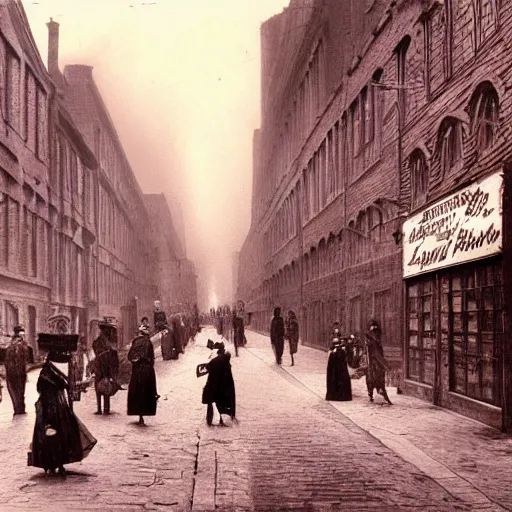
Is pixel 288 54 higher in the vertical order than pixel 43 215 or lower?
higher

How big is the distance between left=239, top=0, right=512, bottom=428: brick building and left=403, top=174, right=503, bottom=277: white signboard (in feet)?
0.12

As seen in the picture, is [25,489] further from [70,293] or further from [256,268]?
[256,268]

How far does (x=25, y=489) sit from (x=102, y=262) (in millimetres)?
32503

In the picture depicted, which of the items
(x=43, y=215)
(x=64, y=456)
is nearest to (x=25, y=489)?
(x=64, y=456)

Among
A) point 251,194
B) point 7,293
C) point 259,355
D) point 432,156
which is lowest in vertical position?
point 259,355

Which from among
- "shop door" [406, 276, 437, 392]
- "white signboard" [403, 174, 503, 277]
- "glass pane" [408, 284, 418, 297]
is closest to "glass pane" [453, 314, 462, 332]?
"white signboard" [403, 174, 503, 277]

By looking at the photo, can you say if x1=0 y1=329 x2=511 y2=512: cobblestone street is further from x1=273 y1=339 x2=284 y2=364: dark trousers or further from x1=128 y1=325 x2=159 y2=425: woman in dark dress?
x1=273 y1=339 x2=284 y2=364: dark trousers

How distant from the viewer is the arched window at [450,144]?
45.5 feet

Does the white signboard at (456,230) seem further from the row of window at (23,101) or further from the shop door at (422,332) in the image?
the row of window at (23,101)

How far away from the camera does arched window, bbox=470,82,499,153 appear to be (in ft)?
40.1

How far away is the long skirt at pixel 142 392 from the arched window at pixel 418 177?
23.6 feet

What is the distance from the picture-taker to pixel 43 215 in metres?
25.3

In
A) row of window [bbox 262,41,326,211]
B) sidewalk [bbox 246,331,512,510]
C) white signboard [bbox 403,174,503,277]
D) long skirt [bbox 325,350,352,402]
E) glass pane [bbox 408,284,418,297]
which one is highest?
row of window [bbox 262,41,326,211]

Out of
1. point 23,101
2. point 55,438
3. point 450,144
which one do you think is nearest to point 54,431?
point 55,438
